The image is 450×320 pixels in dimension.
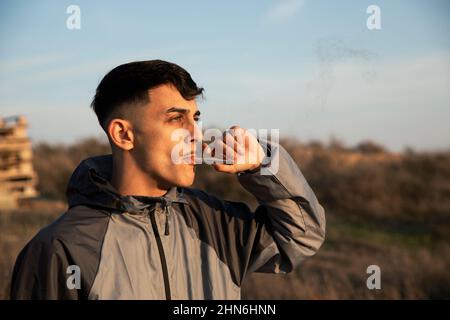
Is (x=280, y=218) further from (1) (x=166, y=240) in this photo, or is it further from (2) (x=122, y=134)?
(2) (x=122, y=134)

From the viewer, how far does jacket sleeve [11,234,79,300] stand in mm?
2178

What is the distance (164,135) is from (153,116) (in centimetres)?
10

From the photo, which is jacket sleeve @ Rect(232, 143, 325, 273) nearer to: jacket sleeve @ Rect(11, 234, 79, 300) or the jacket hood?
the jacket hood

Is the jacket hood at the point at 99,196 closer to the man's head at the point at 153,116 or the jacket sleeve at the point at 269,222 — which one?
the man's head at the point at 153,116

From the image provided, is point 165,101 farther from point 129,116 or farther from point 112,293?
point 112,293

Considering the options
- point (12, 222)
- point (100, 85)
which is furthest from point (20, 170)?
point (100, 85)

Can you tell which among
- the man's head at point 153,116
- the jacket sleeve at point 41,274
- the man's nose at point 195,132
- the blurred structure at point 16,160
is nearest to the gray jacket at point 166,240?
the jacket sleeve at point 41,274

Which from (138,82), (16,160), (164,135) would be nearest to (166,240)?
(164,135)

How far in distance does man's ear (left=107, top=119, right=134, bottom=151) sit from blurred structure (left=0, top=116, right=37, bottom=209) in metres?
14.6

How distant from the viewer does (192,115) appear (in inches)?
104

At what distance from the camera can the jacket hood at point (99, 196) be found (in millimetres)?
2459

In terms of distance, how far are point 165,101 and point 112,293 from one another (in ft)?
2.75

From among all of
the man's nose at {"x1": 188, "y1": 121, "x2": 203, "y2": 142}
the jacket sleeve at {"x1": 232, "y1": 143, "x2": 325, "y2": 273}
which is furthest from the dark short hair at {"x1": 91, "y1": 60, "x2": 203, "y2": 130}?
the jacket sleeve at {"x1": 232, "y1": 143, "x2": 325, "y2": 273}

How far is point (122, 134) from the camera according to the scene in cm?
268
